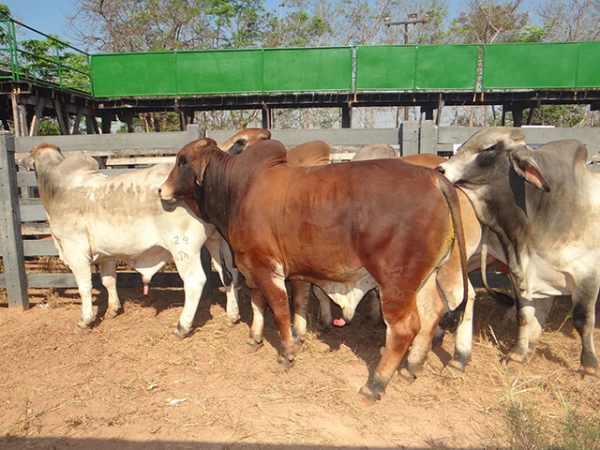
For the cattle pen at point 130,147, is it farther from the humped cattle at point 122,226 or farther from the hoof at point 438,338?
the hoof at point 438,338

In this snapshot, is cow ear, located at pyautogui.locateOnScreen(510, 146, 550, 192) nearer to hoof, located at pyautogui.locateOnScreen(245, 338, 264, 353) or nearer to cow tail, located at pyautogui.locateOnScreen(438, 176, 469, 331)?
cow tail, located at pyautogui.locateOnScreen(438, 176, 469, 331)

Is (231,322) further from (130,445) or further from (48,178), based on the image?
(48,178)

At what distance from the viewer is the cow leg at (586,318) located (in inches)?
140

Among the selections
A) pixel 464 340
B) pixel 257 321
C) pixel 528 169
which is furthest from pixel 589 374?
pixel 257 321

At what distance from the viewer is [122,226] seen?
470 centimetres

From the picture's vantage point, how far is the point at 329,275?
3.57 meters

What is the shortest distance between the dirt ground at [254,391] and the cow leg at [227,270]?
170 millimetres

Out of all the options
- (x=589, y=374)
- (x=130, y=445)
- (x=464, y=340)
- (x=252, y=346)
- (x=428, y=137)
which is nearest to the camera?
(x=130, y=445)

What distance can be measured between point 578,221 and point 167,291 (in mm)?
5045

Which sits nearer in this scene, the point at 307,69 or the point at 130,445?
the point at 130,445

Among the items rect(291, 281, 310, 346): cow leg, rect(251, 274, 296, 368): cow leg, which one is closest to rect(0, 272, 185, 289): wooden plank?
rect(291, 281, 310, 346): cow leg

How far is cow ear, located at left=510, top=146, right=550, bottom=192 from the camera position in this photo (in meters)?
3.28

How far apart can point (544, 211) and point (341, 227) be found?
166 cm

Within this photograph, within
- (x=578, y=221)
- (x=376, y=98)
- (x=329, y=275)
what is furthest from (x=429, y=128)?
(x=376, y=98)
